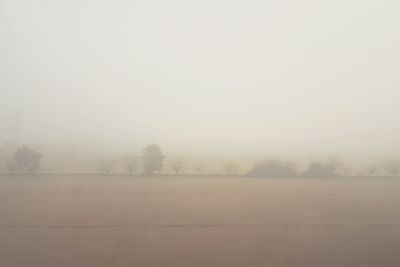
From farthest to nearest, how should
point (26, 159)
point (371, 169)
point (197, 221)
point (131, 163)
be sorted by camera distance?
point (371, 169), point (131, 163), point (26, 159), point (197, 221)

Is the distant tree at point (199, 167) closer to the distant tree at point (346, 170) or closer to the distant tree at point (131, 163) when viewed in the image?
the distant tree at point (131, 163)

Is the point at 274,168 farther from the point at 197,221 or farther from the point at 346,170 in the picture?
the point at 197,221

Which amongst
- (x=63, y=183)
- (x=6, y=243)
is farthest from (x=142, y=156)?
(x=6, y=243)

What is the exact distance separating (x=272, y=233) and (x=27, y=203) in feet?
8.40

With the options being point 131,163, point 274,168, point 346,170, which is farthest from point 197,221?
point 346,170

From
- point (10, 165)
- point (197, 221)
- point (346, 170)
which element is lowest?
point (197, 221)

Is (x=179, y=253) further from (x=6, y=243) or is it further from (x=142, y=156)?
(x=6, y=243)

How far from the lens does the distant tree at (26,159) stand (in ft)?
12.8

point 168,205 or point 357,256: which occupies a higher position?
point 168,205

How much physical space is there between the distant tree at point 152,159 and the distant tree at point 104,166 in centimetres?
40

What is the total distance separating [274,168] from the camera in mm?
4211

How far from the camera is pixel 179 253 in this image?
3.38 meters

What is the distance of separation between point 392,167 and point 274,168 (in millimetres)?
1443

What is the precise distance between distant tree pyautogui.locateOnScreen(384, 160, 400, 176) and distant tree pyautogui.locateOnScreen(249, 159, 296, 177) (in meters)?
1.15
